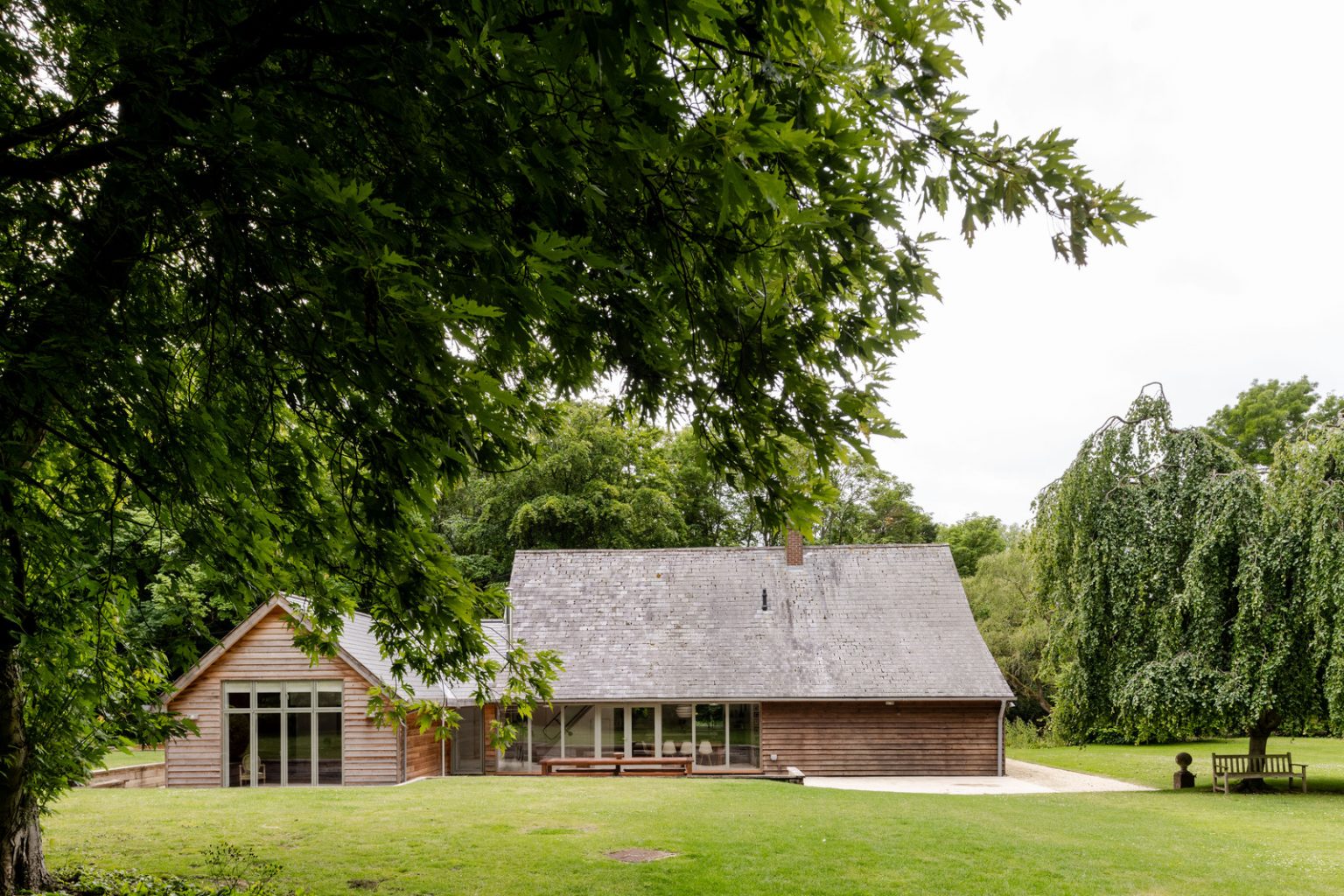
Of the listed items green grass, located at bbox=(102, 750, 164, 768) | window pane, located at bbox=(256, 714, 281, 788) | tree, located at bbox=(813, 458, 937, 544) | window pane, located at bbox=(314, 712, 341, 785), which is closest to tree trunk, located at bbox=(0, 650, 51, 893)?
window pane, located at bbox=(314, 712, 341, 785)

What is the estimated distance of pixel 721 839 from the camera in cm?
1173

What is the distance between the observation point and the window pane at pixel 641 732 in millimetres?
22453

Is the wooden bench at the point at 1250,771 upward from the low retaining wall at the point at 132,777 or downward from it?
upward

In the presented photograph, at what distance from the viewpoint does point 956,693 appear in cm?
2161

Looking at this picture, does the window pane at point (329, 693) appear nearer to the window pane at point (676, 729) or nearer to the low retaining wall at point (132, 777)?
the low retaining wall at point (132, 777)

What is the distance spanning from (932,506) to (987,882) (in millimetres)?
39867

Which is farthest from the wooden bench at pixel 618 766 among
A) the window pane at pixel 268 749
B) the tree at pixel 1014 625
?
the tree at pixel 1014 625

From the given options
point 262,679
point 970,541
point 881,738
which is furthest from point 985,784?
point 970,541

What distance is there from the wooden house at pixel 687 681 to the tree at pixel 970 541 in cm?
2334

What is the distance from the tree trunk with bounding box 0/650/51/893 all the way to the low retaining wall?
1288cm

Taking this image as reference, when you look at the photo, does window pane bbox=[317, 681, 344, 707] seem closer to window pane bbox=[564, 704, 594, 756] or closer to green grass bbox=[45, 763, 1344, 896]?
green grass bbox=[45, 763, 1344, 896]

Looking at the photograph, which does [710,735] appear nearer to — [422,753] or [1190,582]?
[422,753]

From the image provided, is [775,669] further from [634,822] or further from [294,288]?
[294,288]

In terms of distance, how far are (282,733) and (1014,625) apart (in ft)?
83.7
